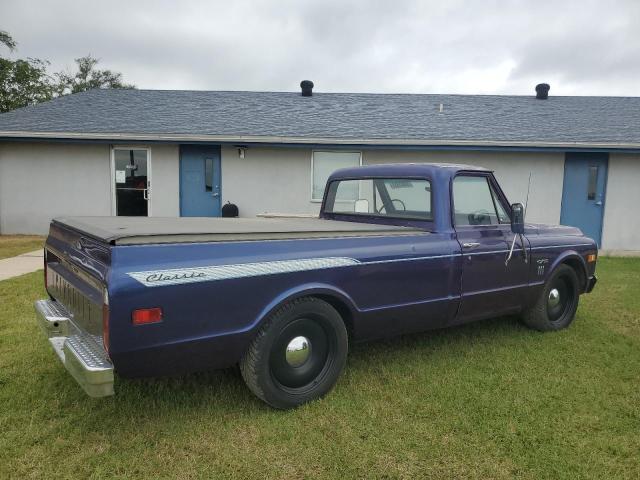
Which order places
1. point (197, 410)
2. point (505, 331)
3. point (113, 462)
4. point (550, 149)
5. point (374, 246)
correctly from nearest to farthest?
point (113, 462) < point (197, 410) < point (374, 246) < point (505, 331) < point (550, 149)

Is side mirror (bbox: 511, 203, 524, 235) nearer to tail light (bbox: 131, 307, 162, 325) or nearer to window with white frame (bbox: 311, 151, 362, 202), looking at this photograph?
tail light (bbox: 131, 307, 162, 325)

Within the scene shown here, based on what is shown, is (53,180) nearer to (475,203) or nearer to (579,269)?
(475,203)

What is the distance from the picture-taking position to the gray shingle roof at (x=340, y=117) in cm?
1084

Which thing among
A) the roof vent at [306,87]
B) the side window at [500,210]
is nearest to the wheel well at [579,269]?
the side window at [500,210]

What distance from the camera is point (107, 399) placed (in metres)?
3.17

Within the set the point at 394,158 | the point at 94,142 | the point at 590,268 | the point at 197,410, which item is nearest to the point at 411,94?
the point at 394,158

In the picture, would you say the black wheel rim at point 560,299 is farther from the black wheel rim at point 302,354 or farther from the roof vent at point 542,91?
the roof vent at point 542,91

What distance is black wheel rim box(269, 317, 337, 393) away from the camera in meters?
3.04

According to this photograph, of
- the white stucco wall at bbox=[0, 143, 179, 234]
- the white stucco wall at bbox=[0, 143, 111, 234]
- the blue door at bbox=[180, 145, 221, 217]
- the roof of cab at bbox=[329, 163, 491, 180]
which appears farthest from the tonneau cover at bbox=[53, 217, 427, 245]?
the white stucco wall at bbox=[0, 143, 111, 234]

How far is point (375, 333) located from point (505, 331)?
2076 mm

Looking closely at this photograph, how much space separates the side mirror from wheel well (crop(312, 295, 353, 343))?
181 cm

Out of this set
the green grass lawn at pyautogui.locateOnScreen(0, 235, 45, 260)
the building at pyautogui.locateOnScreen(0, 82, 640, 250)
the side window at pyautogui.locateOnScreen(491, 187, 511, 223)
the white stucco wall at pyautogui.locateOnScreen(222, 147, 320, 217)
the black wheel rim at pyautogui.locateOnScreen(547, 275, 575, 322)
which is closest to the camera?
the side window at pyautogui.locateOnScreen(491, 187, 511, 223)

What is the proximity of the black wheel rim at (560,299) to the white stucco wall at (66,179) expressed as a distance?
870 cm

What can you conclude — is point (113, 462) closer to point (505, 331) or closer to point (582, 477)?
point (582, 477)
